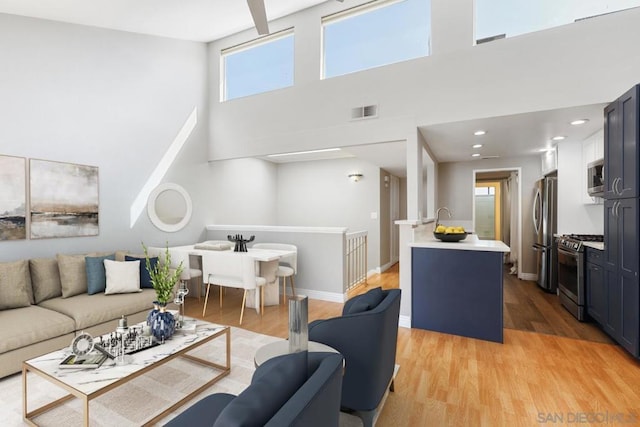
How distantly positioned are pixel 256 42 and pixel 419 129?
3.20m

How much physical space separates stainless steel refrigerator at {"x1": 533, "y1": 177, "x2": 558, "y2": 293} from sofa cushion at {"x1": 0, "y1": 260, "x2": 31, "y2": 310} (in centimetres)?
655

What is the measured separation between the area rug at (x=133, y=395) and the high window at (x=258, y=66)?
3994mm

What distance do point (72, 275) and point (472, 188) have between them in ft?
21.2

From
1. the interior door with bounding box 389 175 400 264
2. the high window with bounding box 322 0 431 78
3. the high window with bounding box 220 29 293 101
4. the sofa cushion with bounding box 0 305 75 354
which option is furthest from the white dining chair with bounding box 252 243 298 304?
the interior door with bounding box 389 175 400 264

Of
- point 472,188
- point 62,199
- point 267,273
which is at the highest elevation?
point 472,188

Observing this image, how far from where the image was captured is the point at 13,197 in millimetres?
3188

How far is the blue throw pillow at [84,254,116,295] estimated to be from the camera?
3.27 meters

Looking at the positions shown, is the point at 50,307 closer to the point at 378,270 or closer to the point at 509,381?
the point at 509,381

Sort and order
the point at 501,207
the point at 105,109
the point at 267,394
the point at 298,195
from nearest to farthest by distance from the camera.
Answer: the point at 267,394, the point at 105,109, the point at 298,195, the point at 501,207

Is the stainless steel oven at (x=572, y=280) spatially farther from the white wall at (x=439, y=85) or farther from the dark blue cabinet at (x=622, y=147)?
the white wall at (x=439, y=85)

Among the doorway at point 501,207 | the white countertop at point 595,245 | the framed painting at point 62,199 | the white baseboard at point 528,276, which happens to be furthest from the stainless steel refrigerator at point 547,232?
the framed painting at point 62,199

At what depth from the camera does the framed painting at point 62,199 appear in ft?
11.0

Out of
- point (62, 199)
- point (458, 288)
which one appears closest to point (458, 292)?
point (458, 288)

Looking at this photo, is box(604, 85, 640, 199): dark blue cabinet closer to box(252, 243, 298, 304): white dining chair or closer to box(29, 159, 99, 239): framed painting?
box(252, 243, 298, 304): white dining chair
